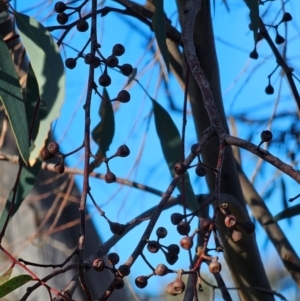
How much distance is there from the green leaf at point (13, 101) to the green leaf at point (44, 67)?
0.03 meters

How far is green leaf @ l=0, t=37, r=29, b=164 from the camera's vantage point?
0.68 meters

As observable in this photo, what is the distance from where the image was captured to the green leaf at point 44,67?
2.40 feet

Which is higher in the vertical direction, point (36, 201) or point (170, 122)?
point (36, 201)

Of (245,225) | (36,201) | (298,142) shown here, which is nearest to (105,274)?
(36,201)

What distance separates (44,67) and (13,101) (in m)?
0.08

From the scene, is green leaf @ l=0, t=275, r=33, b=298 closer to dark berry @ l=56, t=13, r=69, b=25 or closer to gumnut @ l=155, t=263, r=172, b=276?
gumnut @ l=155, t=263, r=172, b=276

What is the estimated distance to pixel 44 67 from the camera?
788 mm

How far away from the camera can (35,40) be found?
0.83 metres

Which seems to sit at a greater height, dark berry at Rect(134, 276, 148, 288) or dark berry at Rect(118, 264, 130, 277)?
Result: dark berry at Rect(134, 276, 148, 288)

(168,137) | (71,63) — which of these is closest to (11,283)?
(71,63)

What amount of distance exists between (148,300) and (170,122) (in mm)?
1142

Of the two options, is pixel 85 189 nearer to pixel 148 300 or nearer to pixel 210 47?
pixel 210 47

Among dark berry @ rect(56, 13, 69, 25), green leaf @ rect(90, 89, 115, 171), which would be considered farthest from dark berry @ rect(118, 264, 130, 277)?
green leaf @ rect(90, 89, 115, 171)

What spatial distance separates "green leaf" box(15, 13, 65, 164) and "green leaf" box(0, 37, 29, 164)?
0.03 metres
